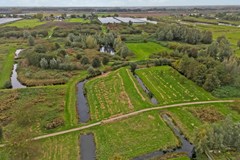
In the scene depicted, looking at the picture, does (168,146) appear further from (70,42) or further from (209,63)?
(70,42)

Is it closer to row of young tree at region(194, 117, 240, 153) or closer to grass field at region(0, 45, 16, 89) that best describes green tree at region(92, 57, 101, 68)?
grass field at region(0, 45, 16, 89)

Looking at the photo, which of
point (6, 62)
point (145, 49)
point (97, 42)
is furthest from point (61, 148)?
point (97, 42)

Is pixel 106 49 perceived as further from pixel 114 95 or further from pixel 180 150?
pixel 180 150

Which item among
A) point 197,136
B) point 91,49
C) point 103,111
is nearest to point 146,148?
point 197,136

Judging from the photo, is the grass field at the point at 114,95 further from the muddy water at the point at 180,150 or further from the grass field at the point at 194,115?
the muddy water at the point at 180,150

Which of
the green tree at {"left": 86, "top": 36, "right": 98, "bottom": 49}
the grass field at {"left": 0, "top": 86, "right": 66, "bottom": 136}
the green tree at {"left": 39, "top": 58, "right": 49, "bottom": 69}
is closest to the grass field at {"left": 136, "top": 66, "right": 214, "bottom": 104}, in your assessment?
the grass field at {"left": 0, "top": 86, "right": 66, "bottom": 136}

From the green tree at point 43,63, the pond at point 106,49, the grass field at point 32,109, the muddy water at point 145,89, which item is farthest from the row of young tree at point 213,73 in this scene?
the pond at point 106,49
